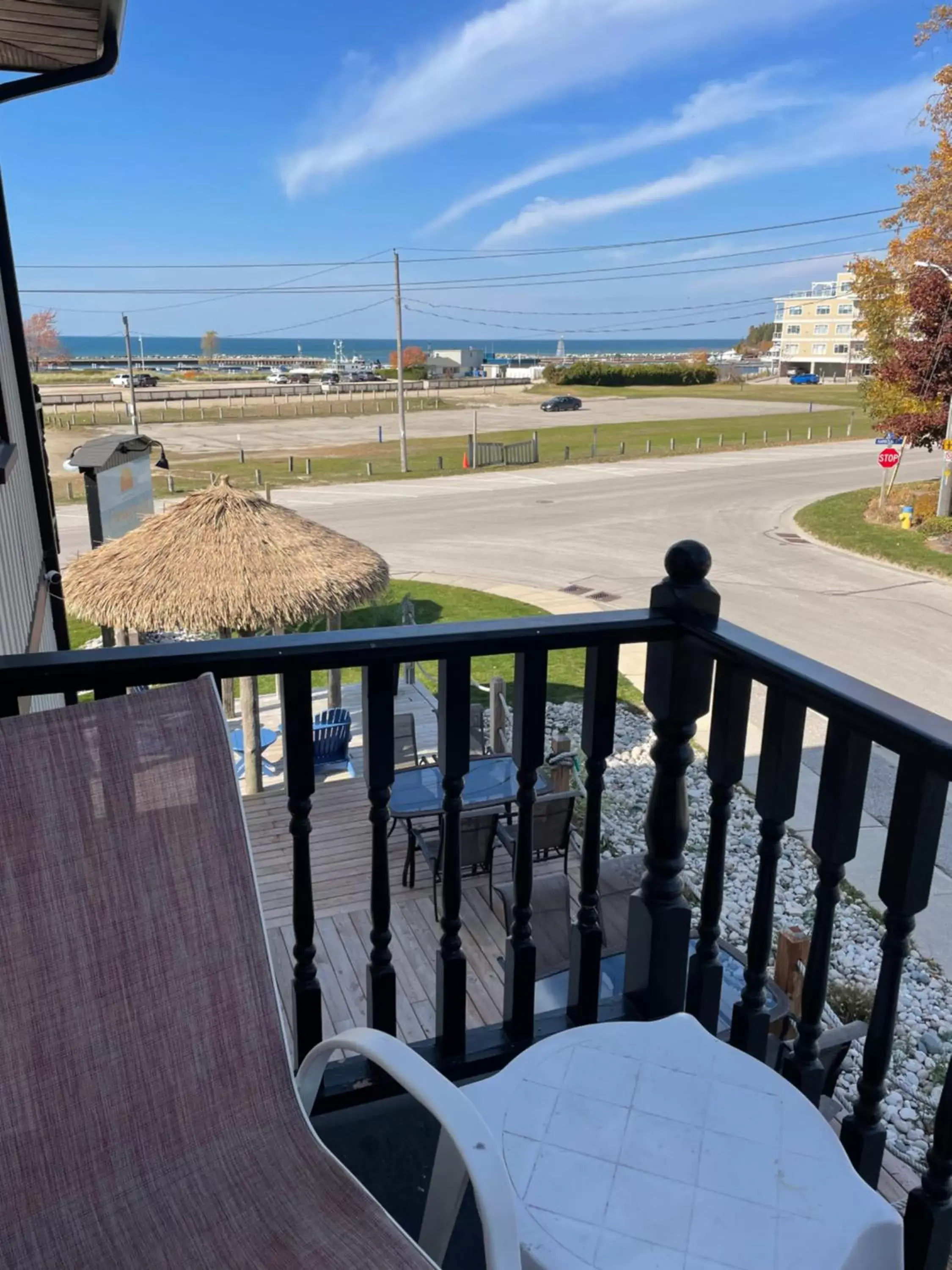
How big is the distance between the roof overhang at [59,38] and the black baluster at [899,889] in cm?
240

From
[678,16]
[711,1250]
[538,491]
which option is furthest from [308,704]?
[538,491]

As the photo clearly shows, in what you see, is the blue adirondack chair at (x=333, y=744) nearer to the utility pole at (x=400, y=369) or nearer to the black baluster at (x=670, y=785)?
the black baluster at (x=670, y=785)

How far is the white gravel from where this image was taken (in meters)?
3.88

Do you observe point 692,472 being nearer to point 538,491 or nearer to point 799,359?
point 538,491

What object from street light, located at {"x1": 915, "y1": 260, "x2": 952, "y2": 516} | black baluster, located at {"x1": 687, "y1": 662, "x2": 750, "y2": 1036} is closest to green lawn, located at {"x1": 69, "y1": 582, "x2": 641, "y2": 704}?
black baluster, located at {"x1": 687, "y1": 662, "x2": 750, "y2": 1036}

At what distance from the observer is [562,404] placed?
4578 centimetres

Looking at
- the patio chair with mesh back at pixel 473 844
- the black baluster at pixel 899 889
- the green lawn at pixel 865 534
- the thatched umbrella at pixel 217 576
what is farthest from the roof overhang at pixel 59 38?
the green lawn at pixel 865 534

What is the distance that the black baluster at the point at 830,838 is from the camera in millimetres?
1308

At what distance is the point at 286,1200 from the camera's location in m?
1.12

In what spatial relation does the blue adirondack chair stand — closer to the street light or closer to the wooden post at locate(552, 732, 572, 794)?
the wooden post at locate(552, 732, 572, 794)

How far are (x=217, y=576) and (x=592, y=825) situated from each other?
556cm

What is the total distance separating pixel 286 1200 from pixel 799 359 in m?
92.7

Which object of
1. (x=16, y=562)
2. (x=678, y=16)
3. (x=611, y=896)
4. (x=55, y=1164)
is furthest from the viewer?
(x=678, y=16)

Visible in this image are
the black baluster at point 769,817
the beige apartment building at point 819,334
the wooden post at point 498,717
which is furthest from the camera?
the beige apartment building at point 819,334
